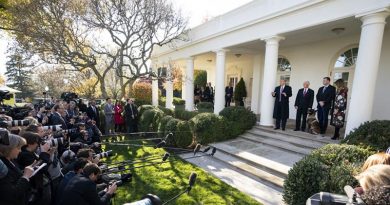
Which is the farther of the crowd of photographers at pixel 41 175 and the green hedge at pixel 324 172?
the green hedge at pixel 324 172

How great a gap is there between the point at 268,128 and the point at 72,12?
1042 cm

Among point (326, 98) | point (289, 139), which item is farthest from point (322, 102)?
point (289, 139)

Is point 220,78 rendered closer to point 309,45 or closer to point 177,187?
point 309,45

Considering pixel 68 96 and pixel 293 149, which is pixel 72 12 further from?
pixel 293 149

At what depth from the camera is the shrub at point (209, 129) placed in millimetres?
8977

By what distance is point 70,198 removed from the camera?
2.74 metres

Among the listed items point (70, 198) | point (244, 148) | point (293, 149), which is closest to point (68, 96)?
point (244, 148)

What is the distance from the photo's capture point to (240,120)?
31.0 ft

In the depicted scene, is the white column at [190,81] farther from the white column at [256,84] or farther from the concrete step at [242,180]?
the concrete step at [242,180]

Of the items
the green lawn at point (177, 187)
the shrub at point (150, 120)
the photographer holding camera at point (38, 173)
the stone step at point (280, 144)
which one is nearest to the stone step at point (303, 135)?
the stone step at point (280, 144)

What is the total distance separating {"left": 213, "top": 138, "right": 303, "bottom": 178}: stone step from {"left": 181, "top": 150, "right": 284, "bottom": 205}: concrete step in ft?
1.50

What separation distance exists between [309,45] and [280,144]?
19.4 feet

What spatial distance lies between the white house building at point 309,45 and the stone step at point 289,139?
65 centimetres

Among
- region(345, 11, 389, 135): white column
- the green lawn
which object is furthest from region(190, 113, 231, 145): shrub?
region(345, 11, 389, 135): white column
